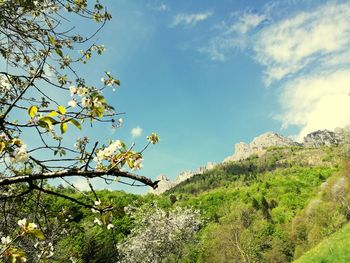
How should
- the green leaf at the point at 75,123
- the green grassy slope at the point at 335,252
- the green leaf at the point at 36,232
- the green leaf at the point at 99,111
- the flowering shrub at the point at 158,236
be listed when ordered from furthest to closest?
the flowering shrub at the point at 158,236, the green grassy slope at the point at 335,252, the green leaf at the point at 99,111, the green leaf at the point at 75,123, the green leaf at the point at 36,232

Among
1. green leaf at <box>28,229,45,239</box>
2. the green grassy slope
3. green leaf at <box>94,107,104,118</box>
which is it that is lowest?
green leaf at <box>28,229,45,239</box>

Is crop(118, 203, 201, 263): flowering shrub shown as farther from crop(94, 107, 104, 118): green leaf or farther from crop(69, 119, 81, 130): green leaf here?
crop(69, 119, 81, 130): green leaf

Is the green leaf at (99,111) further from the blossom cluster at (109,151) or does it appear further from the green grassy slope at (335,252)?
the green grassy slope at (335,252)

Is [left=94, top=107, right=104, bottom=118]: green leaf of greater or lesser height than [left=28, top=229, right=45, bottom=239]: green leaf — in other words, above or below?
above

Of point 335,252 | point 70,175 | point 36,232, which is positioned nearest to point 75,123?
point 70,175

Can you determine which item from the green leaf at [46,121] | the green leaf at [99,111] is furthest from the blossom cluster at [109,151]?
the green leaf at [46,121]

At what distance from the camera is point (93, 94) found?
329 cm

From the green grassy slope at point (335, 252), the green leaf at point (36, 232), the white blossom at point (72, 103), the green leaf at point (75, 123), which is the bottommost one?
the green leaf at point (36, 232)

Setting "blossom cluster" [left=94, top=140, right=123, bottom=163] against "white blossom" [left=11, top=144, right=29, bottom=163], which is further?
"blossom cluster" [left=94, top=140, right=123, bottom=163]

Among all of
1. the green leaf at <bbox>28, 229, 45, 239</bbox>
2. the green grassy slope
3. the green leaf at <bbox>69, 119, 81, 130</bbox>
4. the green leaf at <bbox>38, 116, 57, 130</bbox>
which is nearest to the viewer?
the green leaf at <bbox>38, 116, 57, 130</bbox>

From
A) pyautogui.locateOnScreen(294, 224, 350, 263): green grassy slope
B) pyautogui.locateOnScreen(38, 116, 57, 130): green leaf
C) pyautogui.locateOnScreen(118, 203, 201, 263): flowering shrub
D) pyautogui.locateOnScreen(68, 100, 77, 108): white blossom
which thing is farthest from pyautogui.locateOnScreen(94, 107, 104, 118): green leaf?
pyautogui.locateOnScreen(118, 203, 201, 263): flowering shrub

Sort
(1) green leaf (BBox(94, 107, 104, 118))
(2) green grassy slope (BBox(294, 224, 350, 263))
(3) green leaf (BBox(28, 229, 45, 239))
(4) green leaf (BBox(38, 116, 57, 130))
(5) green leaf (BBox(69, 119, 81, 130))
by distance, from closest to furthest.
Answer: (4) green leaf (BBox(38, 116, 57, 130))
(3) green leaf (BBox(28, 229, 45, 239))
(5) green leaf (BBox(69, 119, 81, 130))
(1) green leaf (BBox(94, 107, 104, 118))
(2) green grassy slope (BBox(294, 224, 350, 263))

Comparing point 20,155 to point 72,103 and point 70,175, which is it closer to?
point 70,175

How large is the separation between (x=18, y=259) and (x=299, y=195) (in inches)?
5576
